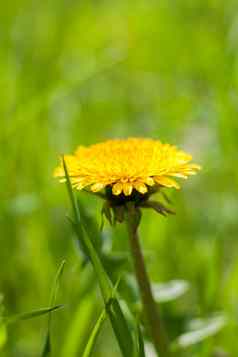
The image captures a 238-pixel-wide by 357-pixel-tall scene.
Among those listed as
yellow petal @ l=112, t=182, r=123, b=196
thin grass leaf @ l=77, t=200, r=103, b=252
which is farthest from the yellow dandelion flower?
thin grass leaf @ l=77, t=200, r=103, b=252

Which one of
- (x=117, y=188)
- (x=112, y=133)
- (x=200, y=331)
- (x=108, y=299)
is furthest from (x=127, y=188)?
(x=112, y=133)

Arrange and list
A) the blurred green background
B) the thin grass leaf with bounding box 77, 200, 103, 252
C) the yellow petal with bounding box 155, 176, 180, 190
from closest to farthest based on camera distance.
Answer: the yellow petal with bounding box 155, 176, 180, 190 → the thin grass leaf with bounding box 77, 200, 103, 252 → the blurred green background

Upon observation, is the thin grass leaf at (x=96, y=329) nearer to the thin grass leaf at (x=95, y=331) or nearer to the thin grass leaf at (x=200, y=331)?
the thin grass leaf at (x=95, y=331)

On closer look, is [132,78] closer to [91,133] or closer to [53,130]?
[91,133]

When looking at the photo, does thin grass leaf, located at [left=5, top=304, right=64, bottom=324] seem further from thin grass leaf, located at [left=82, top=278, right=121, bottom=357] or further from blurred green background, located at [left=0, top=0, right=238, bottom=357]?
blurred green background, located at [left=0, top=0, right=238, bottom=357]

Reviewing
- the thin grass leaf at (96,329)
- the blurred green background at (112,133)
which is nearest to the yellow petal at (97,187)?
the thin grass leaf at (96,329)

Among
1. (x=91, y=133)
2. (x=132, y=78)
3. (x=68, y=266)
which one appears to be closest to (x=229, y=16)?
(x=132, y=78)

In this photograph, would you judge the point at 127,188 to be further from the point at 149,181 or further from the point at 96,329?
the point at 96,329
